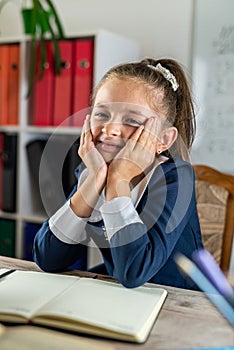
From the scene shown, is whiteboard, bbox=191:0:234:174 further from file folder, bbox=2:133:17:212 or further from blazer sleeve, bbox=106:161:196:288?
blazer sleeve, bbox=106:161:196:288

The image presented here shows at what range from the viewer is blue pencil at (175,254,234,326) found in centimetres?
80

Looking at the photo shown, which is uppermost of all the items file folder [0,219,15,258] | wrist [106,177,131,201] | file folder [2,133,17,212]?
wrist [106,177,131,201]

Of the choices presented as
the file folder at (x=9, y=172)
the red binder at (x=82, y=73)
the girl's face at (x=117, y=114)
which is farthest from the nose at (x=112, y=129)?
the file folder at (x=9, y=172)

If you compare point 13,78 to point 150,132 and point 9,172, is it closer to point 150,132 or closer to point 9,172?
point 9,172

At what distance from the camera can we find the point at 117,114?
95 cm

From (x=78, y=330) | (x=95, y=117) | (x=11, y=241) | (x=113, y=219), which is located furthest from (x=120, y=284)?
(x=11, y=241)

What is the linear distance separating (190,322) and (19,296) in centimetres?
26

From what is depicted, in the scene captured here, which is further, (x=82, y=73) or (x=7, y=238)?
(x=7, y=238)

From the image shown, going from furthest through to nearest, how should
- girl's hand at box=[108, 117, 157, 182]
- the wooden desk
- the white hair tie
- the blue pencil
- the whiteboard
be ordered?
the whiteboard, the white hair tie, girl's hand at box=[108, 117, 157, 182], the blue pencil, the wooden desk

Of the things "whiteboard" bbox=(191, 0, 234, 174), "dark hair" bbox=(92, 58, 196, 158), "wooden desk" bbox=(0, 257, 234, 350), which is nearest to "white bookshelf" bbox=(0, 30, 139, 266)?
"whiteboard" bbox=(191, 0, 234, 174)

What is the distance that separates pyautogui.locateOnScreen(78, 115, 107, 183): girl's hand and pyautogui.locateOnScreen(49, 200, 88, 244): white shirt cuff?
0.28 feet

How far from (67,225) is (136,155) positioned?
197 mm

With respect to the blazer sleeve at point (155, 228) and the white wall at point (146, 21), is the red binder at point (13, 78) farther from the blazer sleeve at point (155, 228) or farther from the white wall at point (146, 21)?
the blazer sleeve at point (155, 228)

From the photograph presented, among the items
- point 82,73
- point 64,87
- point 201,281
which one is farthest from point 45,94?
point 201,281
